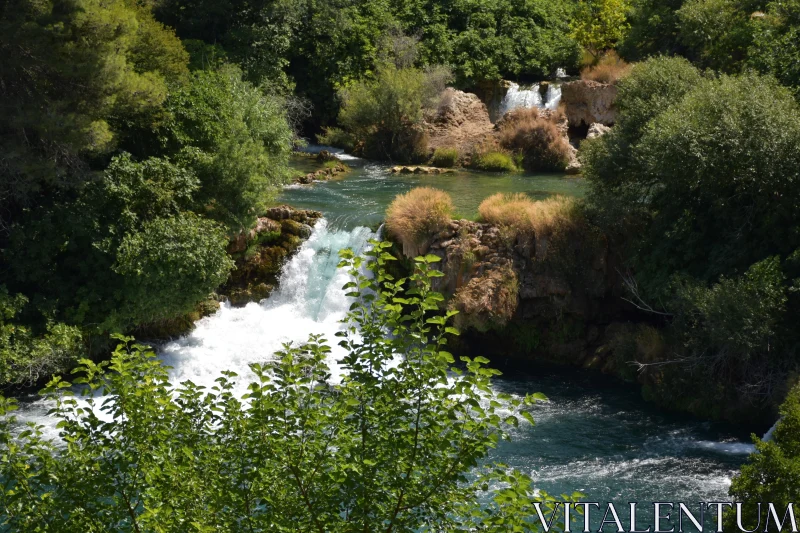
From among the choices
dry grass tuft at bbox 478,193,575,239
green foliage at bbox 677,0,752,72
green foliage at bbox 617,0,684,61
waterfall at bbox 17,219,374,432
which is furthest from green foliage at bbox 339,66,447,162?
dry grass tuft at bbox 478,193,575,239

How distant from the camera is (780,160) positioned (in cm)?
1897

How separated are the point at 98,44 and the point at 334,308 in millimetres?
8893

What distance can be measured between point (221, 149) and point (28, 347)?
7.13 meters

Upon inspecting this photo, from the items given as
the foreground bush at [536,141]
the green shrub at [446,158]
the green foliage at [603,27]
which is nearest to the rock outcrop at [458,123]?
the green shrub at [446,158]

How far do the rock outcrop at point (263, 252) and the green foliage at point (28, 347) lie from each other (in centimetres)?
493

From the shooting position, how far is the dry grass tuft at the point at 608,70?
36781 mm

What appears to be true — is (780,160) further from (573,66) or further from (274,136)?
(573,66)

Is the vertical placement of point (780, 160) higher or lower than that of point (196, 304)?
higher

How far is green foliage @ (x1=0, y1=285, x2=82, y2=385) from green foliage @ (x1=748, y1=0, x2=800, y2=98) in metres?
18.4

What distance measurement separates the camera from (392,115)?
37094mm

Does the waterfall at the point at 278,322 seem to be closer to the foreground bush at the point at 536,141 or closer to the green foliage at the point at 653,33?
the foreground bush at the point at 536,141

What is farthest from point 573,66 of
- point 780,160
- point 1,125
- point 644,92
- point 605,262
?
point 1,125

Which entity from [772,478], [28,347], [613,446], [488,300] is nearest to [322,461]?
[772,478]

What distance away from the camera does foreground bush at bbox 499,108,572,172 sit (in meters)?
35.6
